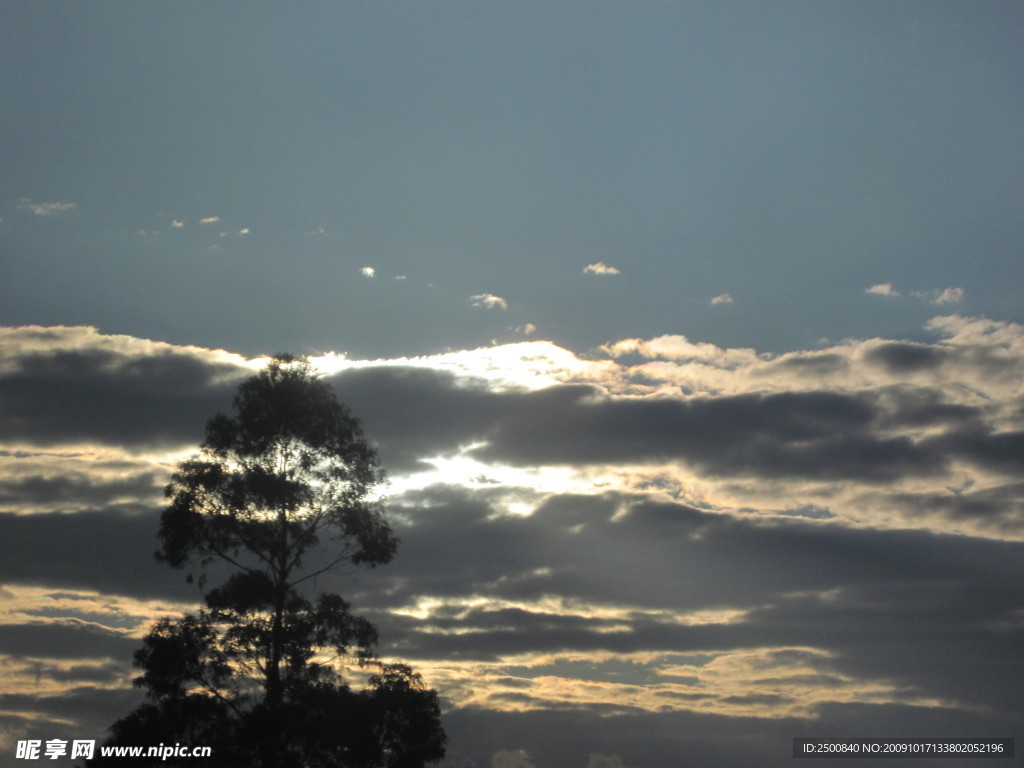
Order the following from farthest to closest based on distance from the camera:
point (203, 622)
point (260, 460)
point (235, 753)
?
point (260, 460)
point (203, 622)
point (235, 753)

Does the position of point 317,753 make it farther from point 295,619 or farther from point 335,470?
point 335,470

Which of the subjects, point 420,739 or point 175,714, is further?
point 420,739

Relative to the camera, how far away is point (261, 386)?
45594 mm

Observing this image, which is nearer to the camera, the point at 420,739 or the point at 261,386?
the point at 420,739

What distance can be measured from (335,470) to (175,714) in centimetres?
1218

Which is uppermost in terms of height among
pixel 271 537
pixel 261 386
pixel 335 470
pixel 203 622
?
pixel 261 386

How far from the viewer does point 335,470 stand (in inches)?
1790

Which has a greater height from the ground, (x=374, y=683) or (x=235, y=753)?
(x=374, y=683)

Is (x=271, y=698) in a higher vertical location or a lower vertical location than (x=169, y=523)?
lower

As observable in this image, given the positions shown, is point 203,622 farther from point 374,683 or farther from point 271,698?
point 374,683

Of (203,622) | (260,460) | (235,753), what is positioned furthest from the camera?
(260,460)

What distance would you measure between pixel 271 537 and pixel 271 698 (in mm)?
6931

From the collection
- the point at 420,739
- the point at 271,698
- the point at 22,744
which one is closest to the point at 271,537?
the point at 271,698

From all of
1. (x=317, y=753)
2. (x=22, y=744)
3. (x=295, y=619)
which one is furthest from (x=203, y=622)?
(x=22, y=744)
